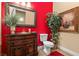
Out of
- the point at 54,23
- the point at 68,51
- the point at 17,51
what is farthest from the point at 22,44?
the point at 68,51

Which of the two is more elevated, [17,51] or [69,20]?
[69,20]

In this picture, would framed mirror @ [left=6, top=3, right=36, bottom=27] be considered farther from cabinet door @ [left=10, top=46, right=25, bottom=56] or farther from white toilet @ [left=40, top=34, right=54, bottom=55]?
cabinet door @ [left=10, top=46, right=25, bottom=56]

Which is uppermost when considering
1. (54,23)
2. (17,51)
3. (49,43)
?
(54,23)

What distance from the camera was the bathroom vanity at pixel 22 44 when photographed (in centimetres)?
170

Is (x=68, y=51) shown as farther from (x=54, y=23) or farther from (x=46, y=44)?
(x=54, y=23)

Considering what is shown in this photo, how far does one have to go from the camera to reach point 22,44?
175 centimetres

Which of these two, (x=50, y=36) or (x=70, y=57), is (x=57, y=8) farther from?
(x=70, y=57)

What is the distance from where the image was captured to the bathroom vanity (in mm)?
1699

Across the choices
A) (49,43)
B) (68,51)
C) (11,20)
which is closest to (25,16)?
(11,20)

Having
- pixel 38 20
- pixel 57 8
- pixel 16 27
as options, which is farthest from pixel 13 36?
pixel 57 8

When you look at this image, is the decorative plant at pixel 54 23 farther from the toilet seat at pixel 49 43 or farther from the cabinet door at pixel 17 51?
the cabinet door at pixel 17 51

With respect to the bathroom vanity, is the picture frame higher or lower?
higher

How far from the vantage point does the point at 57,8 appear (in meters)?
1.75

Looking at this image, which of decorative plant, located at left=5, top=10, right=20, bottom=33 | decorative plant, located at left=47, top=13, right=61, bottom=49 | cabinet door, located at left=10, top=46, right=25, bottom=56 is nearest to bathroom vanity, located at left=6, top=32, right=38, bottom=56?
cabinet door, located at left=10, top=46, right=25, bottom=56
